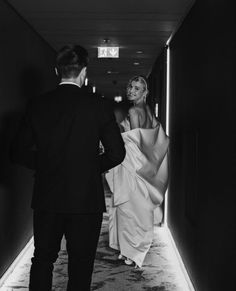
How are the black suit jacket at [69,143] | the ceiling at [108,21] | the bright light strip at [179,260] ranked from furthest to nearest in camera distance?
the ceiling at [108,21] < the bright light strip at [179,260] < the black suit jacket at [69,143]

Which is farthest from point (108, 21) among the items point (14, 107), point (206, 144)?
point (206, 144)

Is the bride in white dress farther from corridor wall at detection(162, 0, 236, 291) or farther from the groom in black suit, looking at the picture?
the groom in black suit

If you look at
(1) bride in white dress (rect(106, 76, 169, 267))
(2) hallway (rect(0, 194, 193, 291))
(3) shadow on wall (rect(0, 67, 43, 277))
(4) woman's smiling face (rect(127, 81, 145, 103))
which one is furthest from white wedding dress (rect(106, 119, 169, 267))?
(3) shadow on wall (rect(0, 67, 43, 277))

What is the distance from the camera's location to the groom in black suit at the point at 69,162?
6.64ft

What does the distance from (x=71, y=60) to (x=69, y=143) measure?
386 millimetres

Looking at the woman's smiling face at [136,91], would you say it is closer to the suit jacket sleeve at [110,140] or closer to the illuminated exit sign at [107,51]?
the illuminated exit sign at [107,51]

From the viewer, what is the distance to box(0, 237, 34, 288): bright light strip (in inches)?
127

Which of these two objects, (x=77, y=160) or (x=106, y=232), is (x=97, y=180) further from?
(x=106, y=232)

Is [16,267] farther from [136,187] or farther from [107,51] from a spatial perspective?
[107,51]

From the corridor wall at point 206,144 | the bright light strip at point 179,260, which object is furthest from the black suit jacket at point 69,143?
the bright light strip at point 179,260

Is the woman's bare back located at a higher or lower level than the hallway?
higher

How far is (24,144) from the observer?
6.98 feet

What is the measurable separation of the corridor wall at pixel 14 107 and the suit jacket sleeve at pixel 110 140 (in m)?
1.19

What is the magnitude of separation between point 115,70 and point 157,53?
7.97 feet
